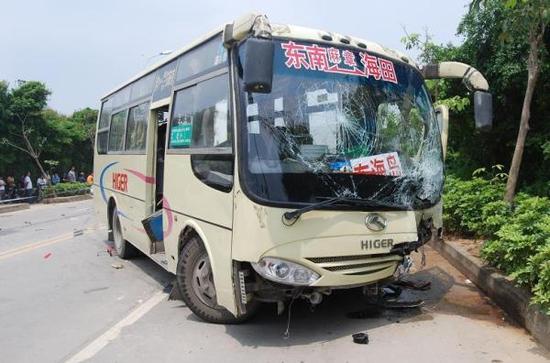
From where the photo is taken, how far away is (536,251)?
556 centimetres

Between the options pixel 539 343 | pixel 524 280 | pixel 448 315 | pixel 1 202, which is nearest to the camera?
pixel 539 343

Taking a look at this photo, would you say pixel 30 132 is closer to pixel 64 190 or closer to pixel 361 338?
pixel 64 190

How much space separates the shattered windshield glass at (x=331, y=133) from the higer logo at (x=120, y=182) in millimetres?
4520

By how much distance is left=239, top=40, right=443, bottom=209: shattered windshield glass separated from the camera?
15.7ft

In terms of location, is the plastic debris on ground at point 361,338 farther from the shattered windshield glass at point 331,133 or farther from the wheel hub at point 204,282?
the wheel hub at point 204,282

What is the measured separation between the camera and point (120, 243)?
32.6 feet

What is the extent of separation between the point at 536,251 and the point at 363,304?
6.09 ft

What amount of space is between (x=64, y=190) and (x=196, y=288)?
27.1 metres

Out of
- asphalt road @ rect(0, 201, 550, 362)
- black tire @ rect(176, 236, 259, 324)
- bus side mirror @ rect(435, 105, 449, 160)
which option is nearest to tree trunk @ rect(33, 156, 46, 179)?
asphalt road @ rect(0, 201, 550, 362)

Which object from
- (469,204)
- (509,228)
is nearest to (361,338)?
(509,228)

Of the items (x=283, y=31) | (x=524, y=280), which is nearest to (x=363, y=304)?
(x=524, y=280)

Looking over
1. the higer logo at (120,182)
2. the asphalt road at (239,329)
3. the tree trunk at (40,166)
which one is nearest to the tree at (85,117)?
the tree trunk at (40,166)

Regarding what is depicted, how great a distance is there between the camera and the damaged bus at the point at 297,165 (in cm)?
471

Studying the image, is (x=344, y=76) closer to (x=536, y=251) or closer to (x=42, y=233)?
(x=536, y=251)
